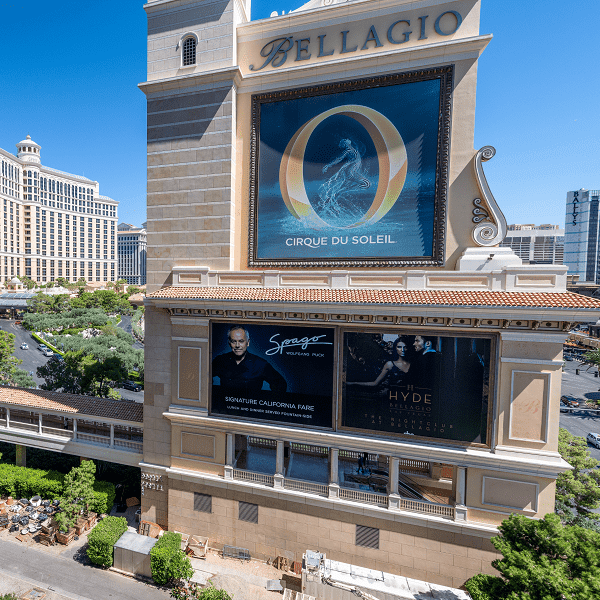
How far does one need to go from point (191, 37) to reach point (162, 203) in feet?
36.0

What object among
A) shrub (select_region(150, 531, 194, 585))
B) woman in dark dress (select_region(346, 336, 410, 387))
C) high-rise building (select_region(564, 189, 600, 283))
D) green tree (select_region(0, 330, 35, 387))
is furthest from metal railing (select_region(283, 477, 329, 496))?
high-rise building (select_region(564, 189, 600, 283))

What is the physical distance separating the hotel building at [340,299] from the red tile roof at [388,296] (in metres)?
0.13

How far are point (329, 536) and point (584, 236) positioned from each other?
6443 inches

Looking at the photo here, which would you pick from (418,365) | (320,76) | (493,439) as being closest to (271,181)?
(320,76)

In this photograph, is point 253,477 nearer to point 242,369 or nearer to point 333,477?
point 333,477

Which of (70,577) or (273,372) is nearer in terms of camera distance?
(70,577)

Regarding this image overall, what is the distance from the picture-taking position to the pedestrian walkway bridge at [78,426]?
23.0 meters

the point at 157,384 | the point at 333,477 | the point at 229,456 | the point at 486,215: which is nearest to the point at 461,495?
the point at 333,477

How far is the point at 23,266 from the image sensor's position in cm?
15050

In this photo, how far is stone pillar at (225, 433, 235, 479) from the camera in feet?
65.1

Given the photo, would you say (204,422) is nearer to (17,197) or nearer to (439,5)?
(439,5)

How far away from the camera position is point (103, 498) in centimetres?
2281

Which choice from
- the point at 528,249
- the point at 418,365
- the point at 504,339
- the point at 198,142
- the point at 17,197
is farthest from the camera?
the point at 17,197

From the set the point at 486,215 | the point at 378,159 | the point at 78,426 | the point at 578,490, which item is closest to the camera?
the point at 486,215
